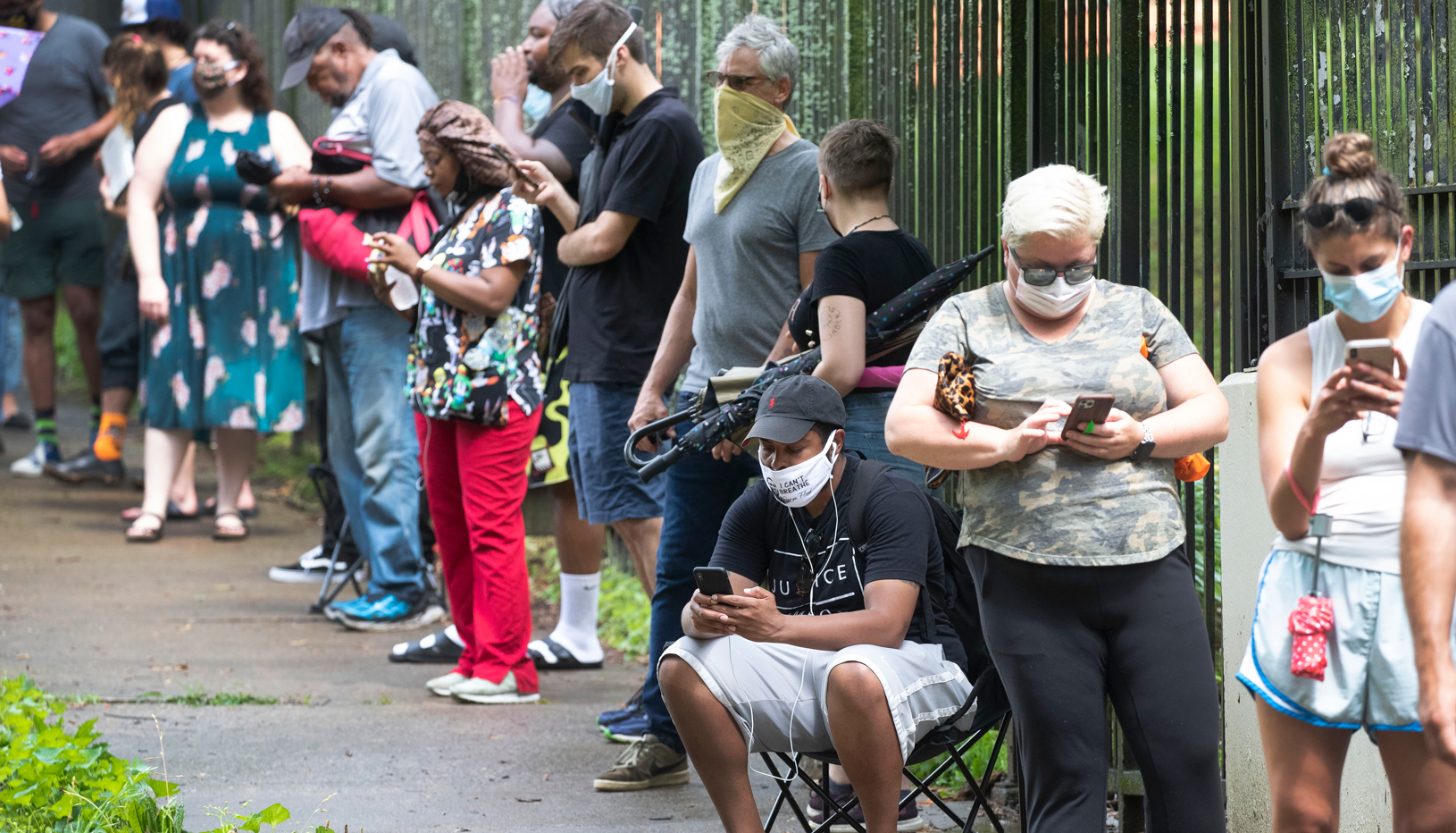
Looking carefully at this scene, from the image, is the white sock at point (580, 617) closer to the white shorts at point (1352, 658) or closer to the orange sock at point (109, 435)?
the white shorts at point (1352, 658)

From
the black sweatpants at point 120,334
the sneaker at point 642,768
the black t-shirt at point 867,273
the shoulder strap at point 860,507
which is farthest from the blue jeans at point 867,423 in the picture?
the black sweatpants at point 120,334

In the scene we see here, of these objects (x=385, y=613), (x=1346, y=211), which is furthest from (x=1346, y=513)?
(x=385, y=613)

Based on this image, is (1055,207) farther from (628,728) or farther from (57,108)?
(57,108)

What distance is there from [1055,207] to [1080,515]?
0.63 metres

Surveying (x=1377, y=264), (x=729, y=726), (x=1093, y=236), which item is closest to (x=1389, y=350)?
(x=1377, y=264)

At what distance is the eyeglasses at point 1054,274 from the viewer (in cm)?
315

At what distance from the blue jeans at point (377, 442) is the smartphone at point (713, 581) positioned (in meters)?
3.50

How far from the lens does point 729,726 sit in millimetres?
3582

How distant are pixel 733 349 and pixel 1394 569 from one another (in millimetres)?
2320

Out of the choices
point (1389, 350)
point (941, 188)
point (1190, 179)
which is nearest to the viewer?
point (1389, 350)

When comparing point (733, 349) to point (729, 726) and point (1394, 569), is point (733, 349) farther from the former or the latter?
point (1394, 569)

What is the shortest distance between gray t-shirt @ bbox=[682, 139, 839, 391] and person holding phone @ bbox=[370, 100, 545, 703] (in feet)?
3.35

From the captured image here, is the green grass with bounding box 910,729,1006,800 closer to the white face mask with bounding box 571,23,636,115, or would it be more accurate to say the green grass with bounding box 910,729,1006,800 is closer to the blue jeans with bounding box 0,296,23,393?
the white face mask with bounding box 571,23,636,115

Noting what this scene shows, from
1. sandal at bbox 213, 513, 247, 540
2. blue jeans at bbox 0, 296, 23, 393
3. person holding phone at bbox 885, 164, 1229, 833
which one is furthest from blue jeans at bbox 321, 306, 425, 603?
blue jeans at bbox 0, 296, 23, 393
